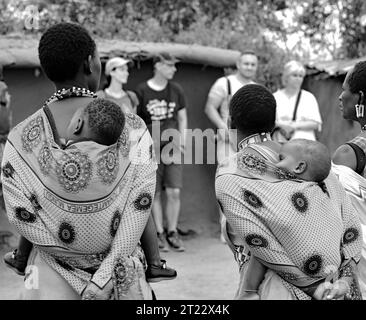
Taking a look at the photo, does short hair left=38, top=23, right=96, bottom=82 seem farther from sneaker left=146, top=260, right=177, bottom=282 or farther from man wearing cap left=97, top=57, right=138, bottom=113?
man wearing cap left=97, top=57, right=138, bottom=113

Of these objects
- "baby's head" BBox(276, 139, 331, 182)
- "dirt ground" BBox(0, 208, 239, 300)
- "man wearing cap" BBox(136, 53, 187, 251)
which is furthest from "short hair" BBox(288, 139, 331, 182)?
"man wearing cap" BBox(136, 53, 187, 251)

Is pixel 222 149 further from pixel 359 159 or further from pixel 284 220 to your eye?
pixel 284 220

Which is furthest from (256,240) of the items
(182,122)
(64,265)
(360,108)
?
(182,122)

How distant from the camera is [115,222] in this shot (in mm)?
2816

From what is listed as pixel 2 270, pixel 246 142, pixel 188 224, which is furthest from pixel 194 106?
pixel 246 142

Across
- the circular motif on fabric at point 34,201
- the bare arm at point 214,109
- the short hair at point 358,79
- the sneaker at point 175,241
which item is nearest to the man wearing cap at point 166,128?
the sneaker at point 175,241

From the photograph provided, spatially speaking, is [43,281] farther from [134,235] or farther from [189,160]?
[189,160]

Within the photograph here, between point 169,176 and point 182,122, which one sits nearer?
point 169,176

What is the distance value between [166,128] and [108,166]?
495 cm

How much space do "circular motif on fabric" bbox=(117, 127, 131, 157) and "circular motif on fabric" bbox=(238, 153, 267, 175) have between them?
1.51 ft

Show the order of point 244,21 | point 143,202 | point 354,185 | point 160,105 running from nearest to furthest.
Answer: point 143,202 < point 354,185 < point 160,105 < point 244,21

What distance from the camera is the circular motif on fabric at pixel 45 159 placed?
9.07 feet
